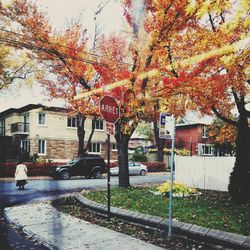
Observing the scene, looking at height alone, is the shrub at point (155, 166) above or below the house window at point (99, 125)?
below

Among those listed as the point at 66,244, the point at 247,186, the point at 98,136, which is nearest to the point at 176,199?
the point at 247,186

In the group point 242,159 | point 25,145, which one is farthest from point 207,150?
point 242,159

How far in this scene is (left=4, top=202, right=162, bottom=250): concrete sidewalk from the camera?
6.41 meters

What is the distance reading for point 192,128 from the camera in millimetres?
46156

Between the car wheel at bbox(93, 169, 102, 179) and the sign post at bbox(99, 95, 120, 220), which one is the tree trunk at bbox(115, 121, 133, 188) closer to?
the sign post at bbox(99, 95, 120, 220)

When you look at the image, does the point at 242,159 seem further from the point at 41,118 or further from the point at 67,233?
the point at 41,118

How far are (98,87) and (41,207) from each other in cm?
631

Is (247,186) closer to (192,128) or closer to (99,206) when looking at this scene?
(99,206)

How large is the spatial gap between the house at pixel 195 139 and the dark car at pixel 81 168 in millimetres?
20834

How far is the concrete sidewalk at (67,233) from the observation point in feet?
21.0

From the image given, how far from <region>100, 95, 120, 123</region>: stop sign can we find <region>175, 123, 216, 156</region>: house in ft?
119

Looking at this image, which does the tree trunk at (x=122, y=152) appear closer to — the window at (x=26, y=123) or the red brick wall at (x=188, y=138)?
the window at (x=26, y=123)

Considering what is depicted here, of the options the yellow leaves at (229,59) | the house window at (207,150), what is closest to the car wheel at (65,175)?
the yellow leaves at (229,59)

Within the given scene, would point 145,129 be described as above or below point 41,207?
above
